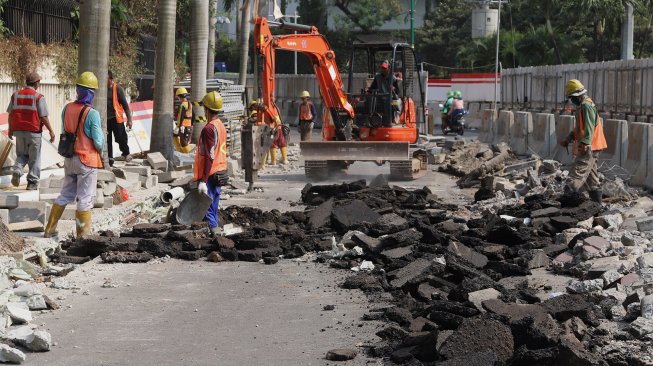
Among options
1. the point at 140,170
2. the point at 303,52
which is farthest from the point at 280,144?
the point at 140,170

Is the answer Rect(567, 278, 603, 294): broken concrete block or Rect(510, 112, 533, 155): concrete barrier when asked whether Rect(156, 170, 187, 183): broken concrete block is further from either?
Rect(567, 278, 603, 294): broken concrete block

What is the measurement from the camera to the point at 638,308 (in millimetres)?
9156

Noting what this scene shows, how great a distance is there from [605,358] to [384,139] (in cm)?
1780

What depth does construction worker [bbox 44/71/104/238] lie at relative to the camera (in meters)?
13.1

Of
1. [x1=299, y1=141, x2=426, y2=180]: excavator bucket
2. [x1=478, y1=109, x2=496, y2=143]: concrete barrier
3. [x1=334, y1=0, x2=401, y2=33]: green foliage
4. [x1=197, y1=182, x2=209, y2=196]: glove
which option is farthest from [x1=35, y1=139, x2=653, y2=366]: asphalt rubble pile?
[x1=334, y1=0, x2=401, y2=33]: green foliage

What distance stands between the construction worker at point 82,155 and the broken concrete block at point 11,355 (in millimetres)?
5386

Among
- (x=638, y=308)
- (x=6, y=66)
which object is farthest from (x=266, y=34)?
(x=638, y=308)

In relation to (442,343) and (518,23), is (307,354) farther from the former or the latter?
(518,23)

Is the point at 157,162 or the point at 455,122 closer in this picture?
the point at 157,162

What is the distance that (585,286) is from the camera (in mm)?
10359

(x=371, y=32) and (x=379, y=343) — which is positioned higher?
(x=371, y=32)

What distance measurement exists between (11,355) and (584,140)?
37.2 feet

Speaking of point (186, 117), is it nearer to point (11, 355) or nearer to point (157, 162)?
point (157, 162)

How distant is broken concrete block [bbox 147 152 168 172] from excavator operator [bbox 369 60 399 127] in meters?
5.26
